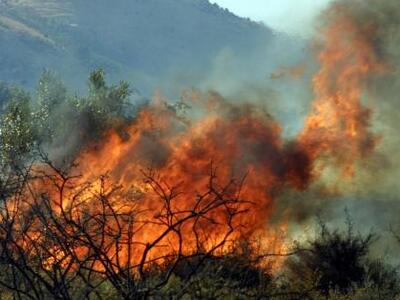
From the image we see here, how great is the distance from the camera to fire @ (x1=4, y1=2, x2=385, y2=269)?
26.5 metres

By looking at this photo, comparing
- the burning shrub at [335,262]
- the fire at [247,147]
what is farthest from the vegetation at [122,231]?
the fire at [247,147]

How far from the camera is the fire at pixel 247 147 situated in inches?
1044

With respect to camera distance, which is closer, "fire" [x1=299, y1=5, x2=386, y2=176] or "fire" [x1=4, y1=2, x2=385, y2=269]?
"fire" [x1=4, y1=2, x2=385, y2=269]

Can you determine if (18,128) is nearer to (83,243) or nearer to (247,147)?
(247,147)

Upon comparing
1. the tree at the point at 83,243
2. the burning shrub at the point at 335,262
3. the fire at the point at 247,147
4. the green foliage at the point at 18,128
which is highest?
the green foliage at the point at 18,128

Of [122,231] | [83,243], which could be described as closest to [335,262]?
[122,231]

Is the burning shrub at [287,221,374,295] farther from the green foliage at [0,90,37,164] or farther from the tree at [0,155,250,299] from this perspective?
the green foliage at [0,90,37,164]

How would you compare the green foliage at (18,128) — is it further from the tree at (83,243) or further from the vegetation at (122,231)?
the tree at (83,243)

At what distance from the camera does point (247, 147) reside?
2848 centimetres

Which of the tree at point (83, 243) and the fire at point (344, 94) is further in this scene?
the fire at point (344, 94)

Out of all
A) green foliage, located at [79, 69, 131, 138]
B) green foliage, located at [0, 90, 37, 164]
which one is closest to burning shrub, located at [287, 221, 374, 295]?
green foliage, located at [79, 69, 131, 138]

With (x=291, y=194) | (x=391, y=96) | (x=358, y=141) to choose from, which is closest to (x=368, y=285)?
(x=291, y=194)

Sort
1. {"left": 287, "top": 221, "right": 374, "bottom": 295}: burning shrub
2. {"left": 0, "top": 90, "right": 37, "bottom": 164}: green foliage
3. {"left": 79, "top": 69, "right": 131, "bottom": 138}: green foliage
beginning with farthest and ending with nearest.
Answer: {"left": 79, "top": 69, "right": 131, "bottom": 138}: green foliage
{"left": 0, "top": 90, "right": 37, "bottom": 164}: green foliage
{"left": 287, "top": 221, "right": 374, "bottom": 295}: burning shrub

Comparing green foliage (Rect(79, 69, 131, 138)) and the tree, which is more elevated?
green foliage (Rect(79, 69, 131, 138))
